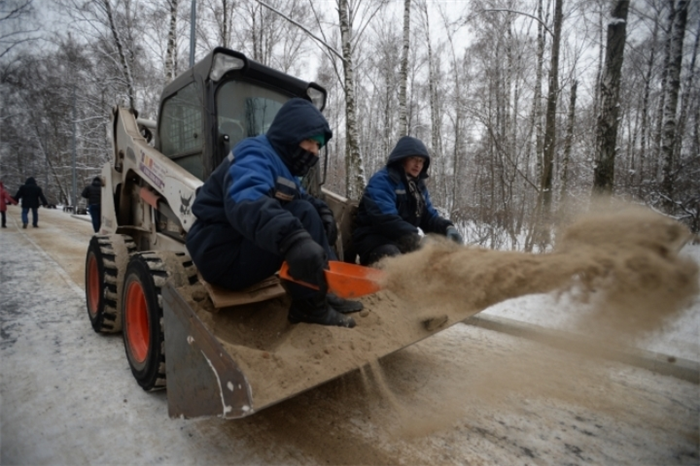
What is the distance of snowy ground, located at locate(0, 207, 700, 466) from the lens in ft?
7.00

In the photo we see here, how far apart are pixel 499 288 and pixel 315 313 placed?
1206 millimetres

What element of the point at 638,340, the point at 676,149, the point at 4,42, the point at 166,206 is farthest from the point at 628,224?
the point at 4,42

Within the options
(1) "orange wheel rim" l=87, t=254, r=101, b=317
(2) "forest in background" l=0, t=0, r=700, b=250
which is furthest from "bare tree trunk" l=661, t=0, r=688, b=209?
(1) "orange wheel rim" l=87, t=254, r=101, b=317

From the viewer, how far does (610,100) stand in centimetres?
601

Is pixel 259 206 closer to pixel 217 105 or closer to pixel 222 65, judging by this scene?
pixel 217 105

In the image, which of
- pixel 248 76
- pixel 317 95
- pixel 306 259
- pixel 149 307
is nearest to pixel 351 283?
pixel 306 259

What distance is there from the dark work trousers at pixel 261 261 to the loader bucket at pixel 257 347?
232 mm

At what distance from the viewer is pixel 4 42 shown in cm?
1661

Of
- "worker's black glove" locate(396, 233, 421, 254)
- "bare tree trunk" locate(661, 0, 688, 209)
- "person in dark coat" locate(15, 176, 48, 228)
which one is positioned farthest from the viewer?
"person in dark coat" locate(15, 176, 48, 228)

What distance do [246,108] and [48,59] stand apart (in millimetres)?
26268

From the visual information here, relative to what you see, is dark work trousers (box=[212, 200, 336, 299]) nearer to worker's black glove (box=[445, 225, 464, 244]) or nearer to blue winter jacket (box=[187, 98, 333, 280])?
blue winter jacket (box=[187, 98, 333, 280])

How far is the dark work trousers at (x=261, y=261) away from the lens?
7.84ft

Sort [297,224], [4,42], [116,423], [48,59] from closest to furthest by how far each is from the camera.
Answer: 1. [297,224]
2. [116,423]
3. [4,42]
4. [48,59]

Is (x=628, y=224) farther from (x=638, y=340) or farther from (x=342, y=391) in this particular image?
(x=342, y=391)
